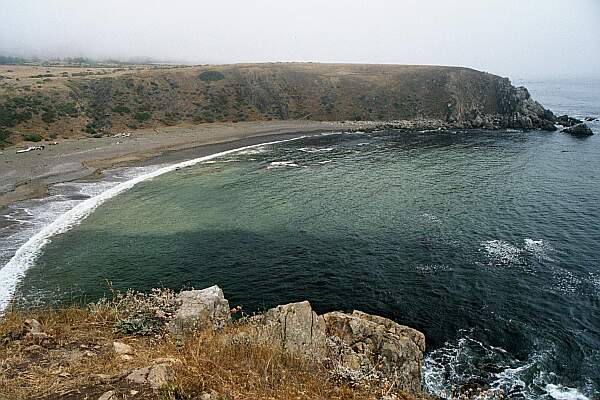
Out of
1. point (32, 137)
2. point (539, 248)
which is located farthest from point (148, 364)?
point (32, 137)

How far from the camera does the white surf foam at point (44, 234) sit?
1086 inches

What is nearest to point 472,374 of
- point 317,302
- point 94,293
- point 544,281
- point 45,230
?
point 317,302

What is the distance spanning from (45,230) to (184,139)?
49639mm

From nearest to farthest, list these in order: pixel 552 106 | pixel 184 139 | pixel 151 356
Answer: pixel 151 356 < pixel 184 139 < pixel 552 106

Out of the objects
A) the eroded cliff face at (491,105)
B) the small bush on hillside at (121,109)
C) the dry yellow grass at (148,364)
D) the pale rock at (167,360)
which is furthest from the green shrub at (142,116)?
the pale rock at (167,360)

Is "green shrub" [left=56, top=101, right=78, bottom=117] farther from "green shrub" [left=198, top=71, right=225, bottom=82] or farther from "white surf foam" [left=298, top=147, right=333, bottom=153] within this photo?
"white surf foam" [left=298, top=147, right=333, bottom=153]

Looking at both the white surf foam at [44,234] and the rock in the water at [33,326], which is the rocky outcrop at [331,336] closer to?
the rock in the water at [33,326]

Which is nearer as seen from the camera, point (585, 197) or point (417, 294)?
point (417, 294)

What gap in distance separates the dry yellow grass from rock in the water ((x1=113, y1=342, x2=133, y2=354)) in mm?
169

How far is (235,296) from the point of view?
2655 centimetres

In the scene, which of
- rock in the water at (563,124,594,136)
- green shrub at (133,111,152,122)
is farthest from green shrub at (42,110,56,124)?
rock in the water at (563,124,594,136)

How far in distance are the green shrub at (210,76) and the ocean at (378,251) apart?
69.3 metres

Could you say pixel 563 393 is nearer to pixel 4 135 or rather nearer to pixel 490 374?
pixel 490 374

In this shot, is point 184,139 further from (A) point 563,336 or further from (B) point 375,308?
(A) point 563,336
